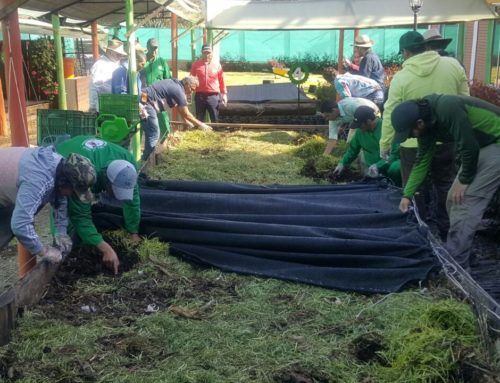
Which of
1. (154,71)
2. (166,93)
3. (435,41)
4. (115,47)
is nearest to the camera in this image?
(435,41)

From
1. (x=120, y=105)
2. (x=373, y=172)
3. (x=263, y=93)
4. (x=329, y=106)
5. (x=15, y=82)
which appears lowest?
(x=373, y=172)

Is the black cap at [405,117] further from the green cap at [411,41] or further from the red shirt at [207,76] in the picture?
the red shirt at [207,76]

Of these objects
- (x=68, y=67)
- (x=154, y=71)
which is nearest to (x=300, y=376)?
(x=154, y=71)

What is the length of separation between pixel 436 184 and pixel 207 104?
6.39 m

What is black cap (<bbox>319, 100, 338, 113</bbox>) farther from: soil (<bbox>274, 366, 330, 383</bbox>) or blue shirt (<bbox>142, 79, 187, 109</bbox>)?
soil (<bbox>274, 366, 330, 383</bbox>)

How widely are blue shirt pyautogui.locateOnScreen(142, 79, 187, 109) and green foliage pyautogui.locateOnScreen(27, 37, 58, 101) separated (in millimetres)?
6930

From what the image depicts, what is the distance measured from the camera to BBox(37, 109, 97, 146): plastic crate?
600cm

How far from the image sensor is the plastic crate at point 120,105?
7.04 metres

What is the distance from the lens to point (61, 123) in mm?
6121

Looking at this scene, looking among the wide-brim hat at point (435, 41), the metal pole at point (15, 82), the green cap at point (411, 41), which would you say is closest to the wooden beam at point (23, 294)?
the metal pole at point (15, 82)

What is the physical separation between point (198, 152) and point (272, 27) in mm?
3180

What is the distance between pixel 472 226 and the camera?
15.0 ft

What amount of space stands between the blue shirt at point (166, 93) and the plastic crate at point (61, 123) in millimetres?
2295

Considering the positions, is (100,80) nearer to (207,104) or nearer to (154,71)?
(154,71)
